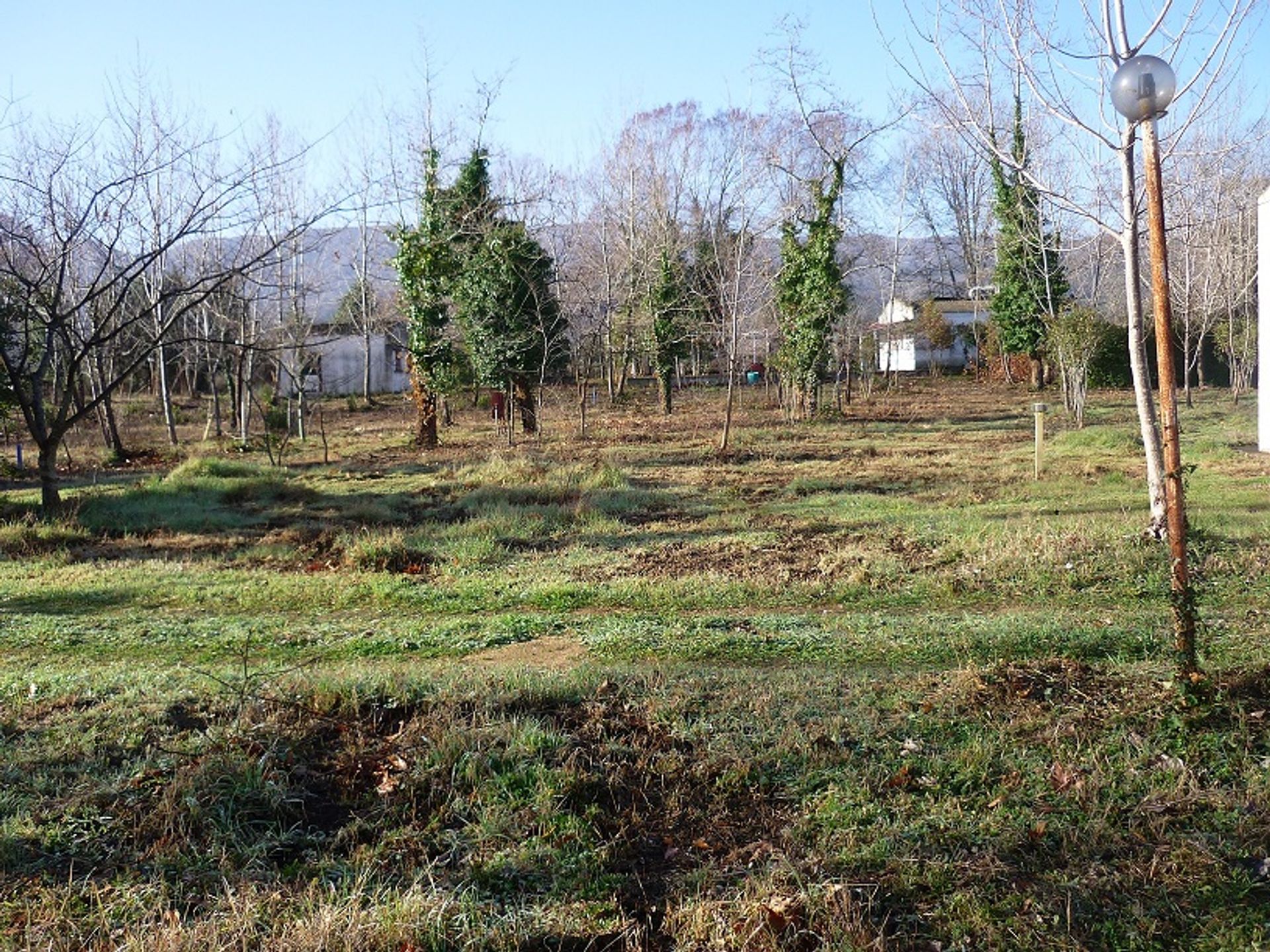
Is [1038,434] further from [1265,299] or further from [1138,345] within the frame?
[1138,345]

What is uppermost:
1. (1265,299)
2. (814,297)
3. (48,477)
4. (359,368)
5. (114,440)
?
(814,297)

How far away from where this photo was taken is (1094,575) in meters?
8.18

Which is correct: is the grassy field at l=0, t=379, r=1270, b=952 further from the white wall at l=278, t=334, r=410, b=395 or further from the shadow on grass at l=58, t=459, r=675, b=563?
the white wall at l=278, t=334, r=410, b=395

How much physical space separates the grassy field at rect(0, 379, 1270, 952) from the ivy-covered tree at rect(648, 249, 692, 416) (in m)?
22.3

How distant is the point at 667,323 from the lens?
32719mm

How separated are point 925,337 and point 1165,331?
4696 centimetres

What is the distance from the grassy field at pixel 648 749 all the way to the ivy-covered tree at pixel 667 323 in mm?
22309

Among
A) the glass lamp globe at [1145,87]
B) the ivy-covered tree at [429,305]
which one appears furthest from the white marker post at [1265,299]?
the ivy-covered tree at [429,305]

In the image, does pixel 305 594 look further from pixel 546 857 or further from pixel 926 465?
pixel 926 465

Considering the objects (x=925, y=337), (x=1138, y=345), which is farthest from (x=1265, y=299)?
(x=925, y=337)

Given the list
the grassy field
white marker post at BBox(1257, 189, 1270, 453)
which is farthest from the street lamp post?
white marker post at BBox(1257, 189, 1270, 453)

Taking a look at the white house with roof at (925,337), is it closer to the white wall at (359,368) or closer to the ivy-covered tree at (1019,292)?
the ivy-covered tree at (1019,292)

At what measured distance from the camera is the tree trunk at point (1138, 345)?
8.03m

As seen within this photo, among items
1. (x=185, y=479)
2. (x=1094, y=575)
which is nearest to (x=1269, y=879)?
(x=1094, y=575)
